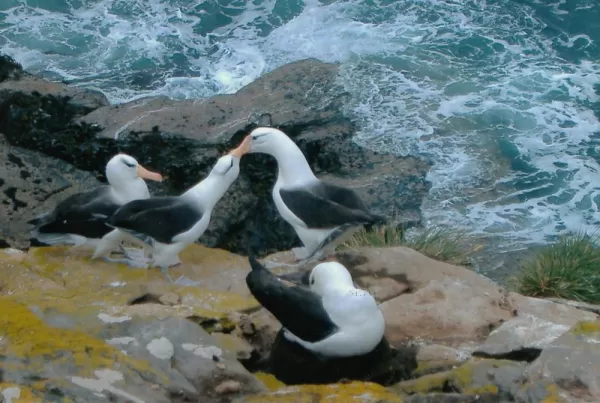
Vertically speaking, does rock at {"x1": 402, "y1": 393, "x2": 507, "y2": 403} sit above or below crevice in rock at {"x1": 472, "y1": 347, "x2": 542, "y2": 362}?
above

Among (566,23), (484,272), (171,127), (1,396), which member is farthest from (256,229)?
(566,23)

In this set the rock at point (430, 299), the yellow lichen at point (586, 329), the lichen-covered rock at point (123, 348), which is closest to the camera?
the lichen-covered rock at point (123, 348)

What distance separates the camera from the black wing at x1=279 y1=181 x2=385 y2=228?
766 centimetres

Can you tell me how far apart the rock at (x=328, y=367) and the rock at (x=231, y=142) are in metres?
5.11

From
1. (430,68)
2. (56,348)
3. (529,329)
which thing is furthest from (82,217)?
(430,68)

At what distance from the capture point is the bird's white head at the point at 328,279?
213 inches

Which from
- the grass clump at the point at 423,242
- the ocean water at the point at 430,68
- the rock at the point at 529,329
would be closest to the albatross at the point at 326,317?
the rock at the point at 529,329

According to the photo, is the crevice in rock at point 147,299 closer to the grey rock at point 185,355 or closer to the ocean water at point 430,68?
the grey rock at point 185,355

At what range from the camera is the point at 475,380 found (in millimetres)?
4824

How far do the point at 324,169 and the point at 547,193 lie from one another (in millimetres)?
4198

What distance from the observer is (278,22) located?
18.9 metres

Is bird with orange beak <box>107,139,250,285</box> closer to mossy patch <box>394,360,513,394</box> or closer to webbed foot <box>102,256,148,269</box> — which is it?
webbed foot <box>102,256,148,269</box>

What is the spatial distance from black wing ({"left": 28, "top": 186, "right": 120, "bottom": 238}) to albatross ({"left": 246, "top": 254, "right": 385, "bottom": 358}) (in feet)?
9.71

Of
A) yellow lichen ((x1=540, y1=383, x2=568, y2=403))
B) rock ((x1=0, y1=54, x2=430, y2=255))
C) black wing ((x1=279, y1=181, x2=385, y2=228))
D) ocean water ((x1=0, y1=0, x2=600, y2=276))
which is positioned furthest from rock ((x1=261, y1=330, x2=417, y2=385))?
ocean water ((x1=0, y1=0, x2=600, y2=276))
